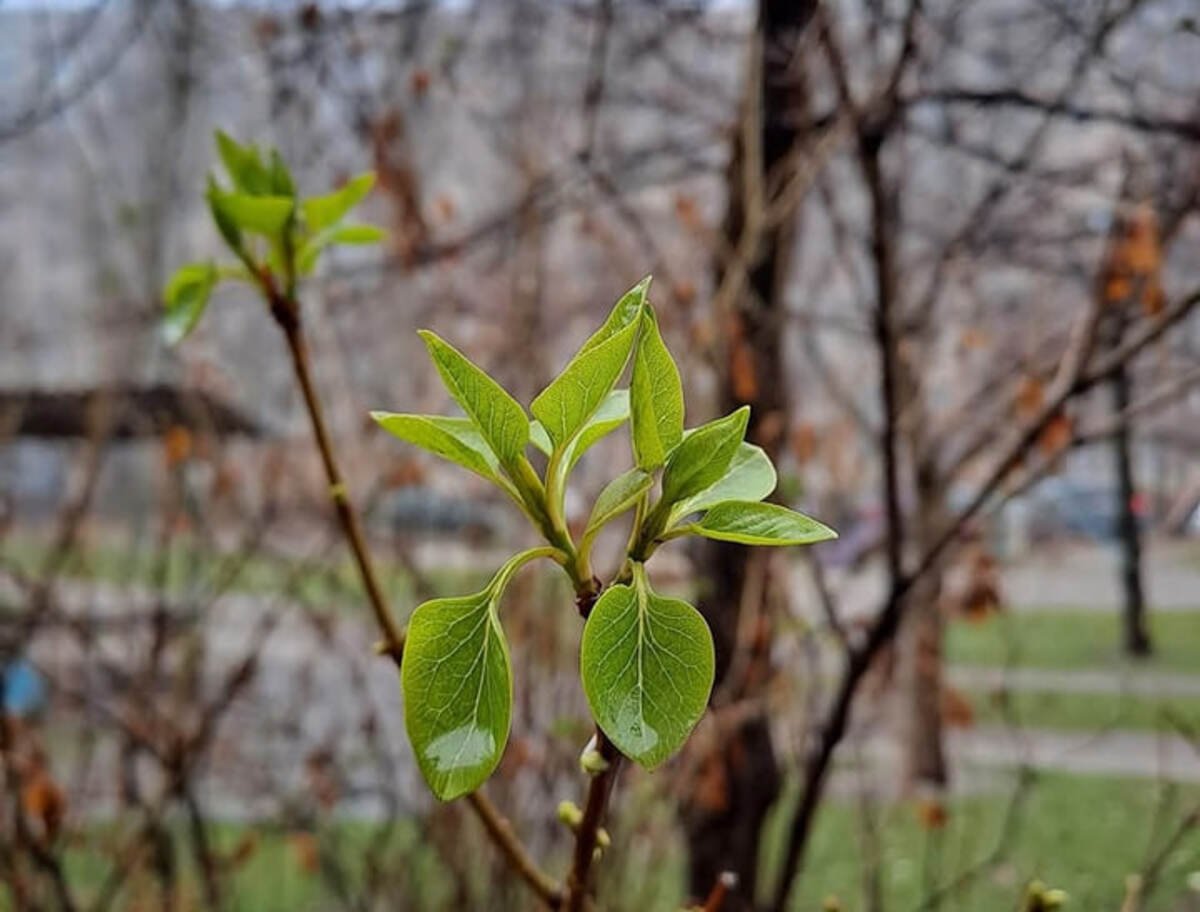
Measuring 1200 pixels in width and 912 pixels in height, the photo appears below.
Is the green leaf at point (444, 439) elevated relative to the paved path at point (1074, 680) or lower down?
elevated

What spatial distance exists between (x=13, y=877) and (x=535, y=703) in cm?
61

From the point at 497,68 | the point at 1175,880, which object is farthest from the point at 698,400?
the point at 497,68

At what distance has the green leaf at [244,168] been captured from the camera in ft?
1.38

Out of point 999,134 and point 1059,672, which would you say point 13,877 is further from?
point 1059,672

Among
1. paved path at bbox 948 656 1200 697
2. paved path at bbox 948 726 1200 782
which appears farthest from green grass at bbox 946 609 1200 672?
paved path at bbox 948 726 1200 782

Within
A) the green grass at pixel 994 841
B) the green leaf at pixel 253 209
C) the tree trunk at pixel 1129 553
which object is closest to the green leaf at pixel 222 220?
the green leaf at pixel 253 209

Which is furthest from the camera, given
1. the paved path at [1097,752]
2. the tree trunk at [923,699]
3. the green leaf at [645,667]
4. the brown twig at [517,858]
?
the paved path at [1097,752]

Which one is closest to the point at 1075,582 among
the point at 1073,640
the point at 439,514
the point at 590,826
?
the point at 1073,640

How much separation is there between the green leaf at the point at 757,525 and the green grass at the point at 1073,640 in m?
2.18

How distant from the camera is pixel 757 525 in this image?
23 centimetres

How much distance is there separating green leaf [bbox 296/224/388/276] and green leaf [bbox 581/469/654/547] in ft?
0.72

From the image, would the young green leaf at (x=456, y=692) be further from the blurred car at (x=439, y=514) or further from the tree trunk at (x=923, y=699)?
the tree trunk at (x=923, y=699)

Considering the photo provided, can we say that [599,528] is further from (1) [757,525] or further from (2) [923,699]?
(2) [923,699]

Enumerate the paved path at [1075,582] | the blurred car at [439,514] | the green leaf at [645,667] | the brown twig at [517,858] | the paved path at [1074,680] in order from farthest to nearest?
the paved path at [1074,680]
the paved path at [1075,582]
the blurred car at [439,514]
the brown twig at [517,858]
the green leaf at [645,667]
